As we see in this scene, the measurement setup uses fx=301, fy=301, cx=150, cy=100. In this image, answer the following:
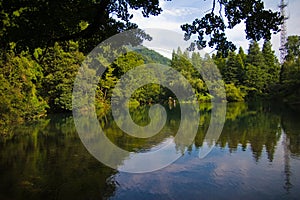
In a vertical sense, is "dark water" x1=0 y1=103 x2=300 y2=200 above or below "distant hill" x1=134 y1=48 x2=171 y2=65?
below

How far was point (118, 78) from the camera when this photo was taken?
43688 mm

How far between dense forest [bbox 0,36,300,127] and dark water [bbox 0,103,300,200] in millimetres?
3550

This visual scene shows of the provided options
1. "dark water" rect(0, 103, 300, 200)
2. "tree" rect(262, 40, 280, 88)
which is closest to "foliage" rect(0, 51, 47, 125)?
"dark water" rect(0, 103, 300, 200)

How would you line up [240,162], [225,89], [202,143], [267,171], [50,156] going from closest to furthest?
[267,171] < [240,162] < [50,156] < [202,143] < [225,89]

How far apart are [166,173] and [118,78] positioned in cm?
3530

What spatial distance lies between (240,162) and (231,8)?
6302mm

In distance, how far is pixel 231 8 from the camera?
16.9ft

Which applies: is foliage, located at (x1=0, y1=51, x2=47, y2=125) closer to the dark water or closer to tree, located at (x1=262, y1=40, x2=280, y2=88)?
the dark water

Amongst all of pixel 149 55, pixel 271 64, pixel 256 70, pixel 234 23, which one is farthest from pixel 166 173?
pixel 149 55

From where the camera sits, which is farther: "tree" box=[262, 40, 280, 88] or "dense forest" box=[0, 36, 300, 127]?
"tree" box=[262, 40, 280, 88]

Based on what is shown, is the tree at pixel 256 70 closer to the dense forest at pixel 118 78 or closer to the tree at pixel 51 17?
the dense forest at pixel 118 78

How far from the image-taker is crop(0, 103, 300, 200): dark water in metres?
7.31

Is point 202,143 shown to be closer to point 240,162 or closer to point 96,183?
point 240,162

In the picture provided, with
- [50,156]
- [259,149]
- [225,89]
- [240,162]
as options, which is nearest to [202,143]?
[259,149]
